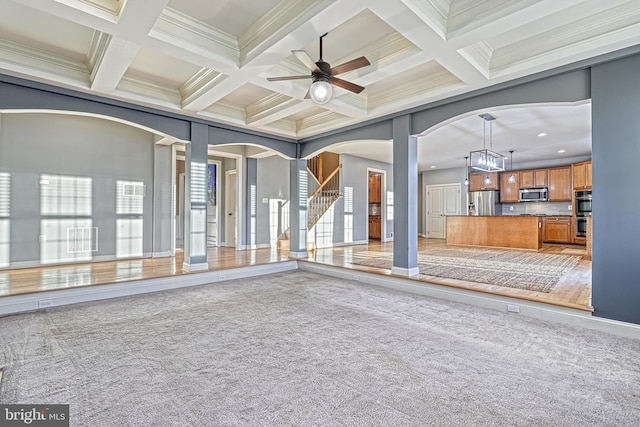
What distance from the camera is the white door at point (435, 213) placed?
461 inches

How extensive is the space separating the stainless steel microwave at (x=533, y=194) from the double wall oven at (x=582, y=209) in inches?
36.7

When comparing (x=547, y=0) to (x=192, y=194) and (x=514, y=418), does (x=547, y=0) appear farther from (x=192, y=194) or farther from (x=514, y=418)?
(x=192, y=194)

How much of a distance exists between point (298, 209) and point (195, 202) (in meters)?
2.32

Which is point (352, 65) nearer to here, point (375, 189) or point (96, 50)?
point (96, 50)

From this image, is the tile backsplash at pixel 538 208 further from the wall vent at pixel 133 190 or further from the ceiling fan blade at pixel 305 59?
the wall vent at pixel 133 190

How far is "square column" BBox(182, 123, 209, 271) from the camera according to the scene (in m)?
5.30

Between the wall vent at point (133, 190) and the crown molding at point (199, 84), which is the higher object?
the crown molding at point (199, 84)

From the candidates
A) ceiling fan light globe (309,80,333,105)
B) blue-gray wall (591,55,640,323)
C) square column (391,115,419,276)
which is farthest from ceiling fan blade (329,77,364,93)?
blue-gray wall (591,55,640,323)

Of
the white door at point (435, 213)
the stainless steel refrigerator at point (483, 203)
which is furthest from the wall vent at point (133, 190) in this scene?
the stainless steel refrigerator at point (483, 203)

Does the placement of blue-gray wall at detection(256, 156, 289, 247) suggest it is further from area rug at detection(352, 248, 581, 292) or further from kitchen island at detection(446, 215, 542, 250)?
kitchen island at detection(446, 215, 542, 250)

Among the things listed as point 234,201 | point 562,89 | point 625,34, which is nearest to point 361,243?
point 234,201

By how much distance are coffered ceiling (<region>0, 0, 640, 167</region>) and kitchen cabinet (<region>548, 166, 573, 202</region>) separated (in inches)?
295

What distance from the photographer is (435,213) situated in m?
11.9

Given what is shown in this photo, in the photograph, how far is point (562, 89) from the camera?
11.3 feet
